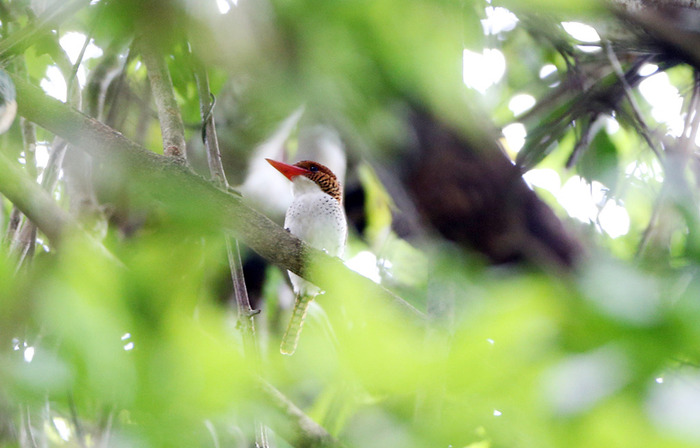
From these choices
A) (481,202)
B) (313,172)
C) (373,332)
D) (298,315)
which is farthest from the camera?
(313,172)

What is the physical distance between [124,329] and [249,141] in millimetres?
2441

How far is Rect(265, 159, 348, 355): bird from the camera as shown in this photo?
3146 millimetres

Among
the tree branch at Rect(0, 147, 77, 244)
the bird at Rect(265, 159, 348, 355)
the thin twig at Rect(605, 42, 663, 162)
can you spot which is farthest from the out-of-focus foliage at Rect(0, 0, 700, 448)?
the bird at Rect(265, 159, 348, 355)

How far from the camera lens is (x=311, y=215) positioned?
3230mm

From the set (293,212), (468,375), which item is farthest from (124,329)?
(293,212)

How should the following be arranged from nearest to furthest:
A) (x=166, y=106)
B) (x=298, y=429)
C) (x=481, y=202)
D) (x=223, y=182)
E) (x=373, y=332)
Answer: (x=373, y=332) → (x=298, y=429) → (x=481, y=202) → (x=223, y=182) → (x=166, y=106)

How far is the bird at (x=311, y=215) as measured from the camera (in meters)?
3.15

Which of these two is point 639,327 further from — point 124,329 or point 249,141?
point 249,141

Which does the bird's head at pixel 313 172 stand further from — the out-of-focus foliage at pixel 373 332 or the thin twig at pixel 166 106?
the out-of-focus foliage at pixel 373 332

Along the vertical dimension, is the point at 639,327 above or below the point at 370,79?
below

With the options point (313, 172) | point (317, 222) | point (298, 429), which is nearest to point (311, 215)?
point (317, 222)

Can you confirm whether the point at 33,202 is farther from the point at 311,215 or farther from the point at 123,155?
the point at 311,215

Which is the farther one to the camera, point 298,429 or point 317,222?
point 317,222

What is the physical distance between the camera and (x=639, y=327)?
0.52m
